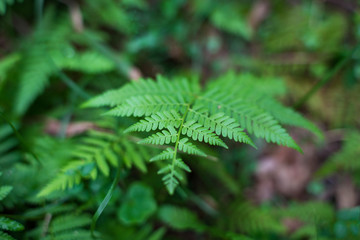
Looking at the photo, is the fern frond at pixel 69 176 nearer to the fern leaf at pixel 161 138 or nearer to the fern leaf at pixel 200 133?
the fern leaf at pixel 161 138

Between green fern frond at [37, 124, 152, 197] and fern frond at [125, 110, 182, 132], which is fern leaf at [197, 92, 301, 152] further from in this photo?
green fern frond at [37, 124, 152, 197]

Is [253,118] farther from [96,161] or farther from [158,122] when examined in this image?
[96,161]

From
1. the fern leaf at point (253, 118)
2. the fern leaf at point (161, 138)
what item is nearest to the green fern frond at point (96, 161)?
the fern leaf at point (161, 138)

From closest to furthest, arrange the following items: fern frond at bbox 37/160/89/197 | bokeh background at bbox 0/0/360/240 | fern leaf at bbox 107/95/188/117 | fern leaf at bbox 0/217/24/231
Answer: fern leaf at bbox 0/217/24/231
fern leaf at bbox 107/95/188/117
fern frond at bbox 37/160/89/197
bokeh background at bbox 0/0/360/240

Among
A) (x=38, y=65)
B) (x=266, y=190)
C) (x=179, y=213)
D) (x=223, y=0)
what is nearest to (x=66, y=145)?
(x=38, y=65)

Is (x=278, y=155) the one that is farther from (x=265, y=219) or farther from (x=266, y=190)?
(x=265, y=219)

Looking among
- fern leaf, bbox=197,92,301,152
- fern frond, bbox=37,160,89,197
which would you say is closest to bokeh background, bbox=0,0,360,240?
fern frond, bbox=37,160,89,197

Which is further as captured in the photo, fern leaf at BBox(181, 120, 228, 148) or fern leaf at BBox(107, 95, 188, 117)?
fern leaf at BBox(107, 95, 188, 117)

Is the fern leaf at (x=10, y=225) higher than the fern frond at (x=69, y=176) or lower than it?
lower

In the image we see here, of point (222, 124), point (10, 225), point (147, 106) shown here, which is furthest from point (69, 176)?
point (222, 124)
